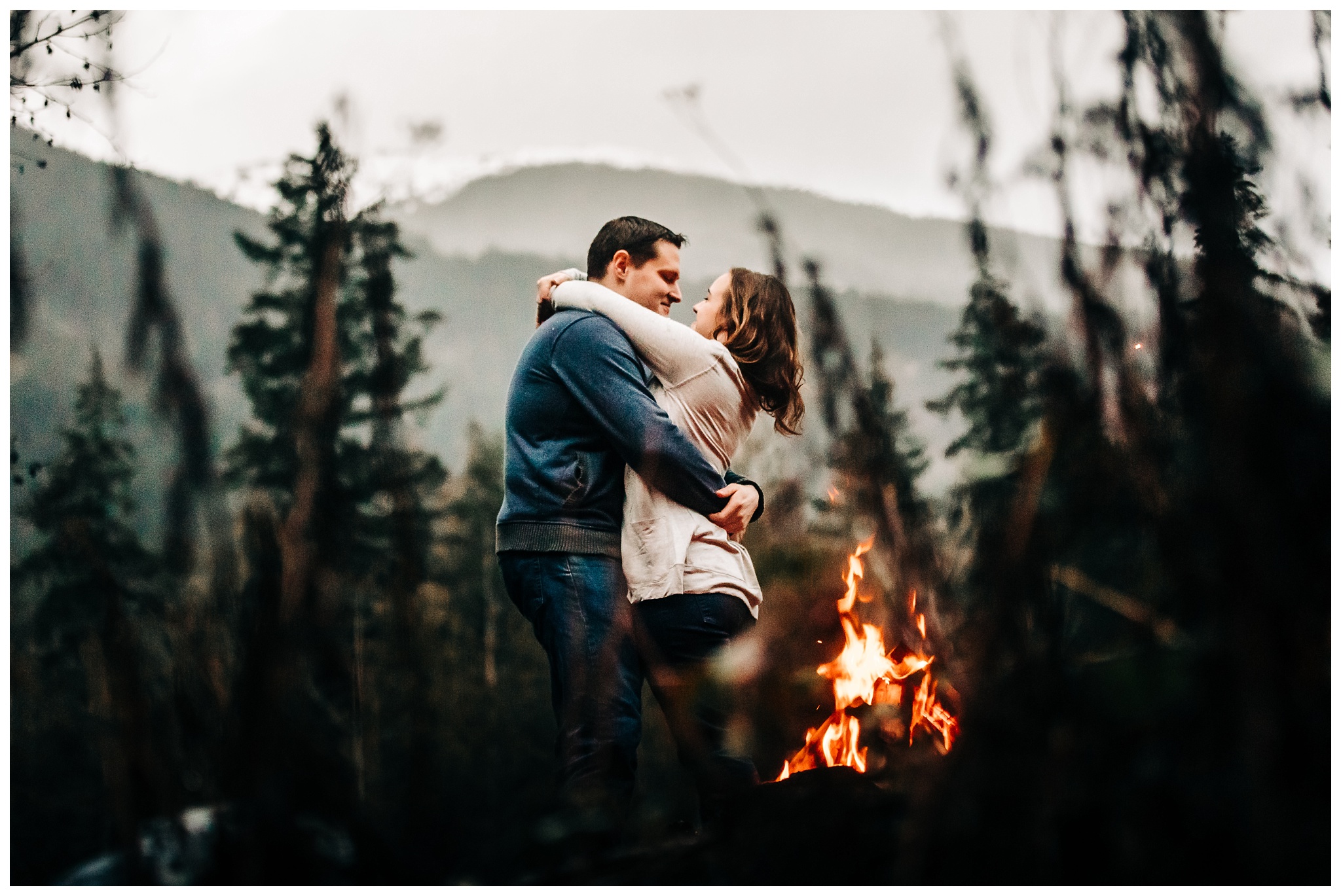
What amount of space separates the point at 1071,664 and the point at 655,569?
127 centimetres

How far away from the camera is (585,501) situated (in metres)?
2.29

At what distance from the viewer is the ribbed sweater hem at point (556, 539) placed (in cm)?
223

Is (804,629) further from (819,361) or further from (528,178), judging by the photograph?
(528,178)

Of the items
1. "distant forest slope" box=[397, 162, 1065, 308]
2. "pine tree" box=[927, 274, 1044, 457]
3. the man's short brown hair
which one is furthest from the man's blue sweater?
"distant forest slope" box=[397, 162, 1065, 308]

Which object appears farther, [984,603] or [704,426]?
[704,426]

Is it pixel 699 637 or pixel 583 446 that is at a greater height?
pixel 583 446

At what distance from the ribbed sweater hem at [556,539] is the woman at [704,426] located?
0.08 m

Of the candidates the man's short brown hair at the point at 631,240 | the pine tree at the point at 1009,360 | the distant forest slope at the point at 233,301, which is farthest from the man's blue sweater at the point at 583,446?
the pine tree at the point at 1009,360

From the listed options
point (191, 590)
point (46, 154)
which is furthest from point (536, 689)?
point (191, 590)

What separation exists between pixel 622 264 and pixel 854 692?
4.73 ft

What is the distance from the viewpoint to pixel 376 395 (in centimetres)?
136

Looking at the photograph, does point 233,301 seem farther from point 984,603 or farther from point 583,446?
point 984,603

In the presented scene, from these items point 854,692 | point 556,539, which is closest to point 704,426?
point 556,539

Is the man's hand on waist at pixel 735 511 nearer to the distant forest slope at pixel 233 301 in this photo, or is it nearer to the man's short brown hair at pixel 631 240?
the distant forest slope at pixel 233 301
